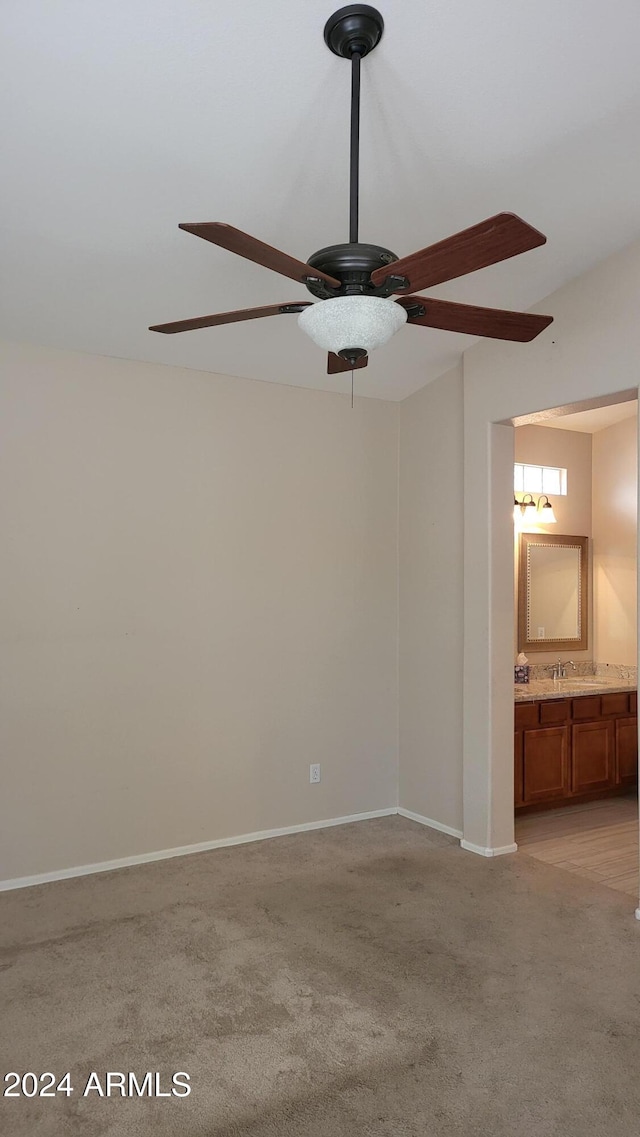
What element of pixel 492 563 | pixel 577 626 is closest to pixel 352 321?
pixel 492 563

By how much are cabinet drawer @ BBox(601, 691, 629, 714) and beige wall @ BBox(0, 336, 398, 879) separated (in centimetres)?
142

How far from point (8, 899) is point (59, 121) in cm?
320

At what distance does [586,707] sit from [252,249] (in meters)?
4.13

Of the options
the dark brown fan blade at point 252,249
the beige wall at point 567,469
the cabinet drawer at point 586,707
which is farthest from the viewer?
the beige wall at point 567,469

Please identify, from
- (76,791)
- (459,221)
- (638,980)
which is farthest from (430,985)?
(459,221)

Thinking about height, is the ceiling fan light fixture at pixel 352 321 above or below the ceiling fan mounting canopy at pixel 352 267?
Answer: below

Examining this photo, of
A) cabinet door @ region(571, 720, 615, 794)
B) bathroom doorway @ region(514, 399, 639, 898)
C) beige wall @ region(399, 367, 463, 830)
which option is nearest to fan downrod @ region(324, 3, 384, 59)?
beige wall @ region(399, 367, 463, 830)

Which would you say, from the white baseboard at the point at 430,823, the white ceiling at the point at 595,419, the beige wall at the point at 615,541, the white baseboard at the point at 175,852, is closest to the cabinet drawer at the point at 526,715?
the white baseboard at the point at 430,823

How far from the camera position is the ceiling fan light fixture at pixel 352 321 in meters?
2.00

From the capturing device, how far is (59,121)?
2438 millimetres

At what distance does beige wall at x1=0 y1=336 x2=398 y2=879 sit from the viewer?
383 centimetres

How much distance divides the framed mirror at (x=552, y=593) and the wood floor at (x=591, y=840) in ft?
3.84

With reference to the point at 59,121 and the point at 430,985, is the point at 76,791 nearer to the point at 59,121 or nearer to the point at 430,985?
the point at 430,985

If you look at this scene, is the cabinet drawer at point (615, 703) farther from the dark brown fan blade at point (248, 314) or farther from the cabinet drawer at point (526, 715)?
the dark brown fan blade at point (248, 314)
